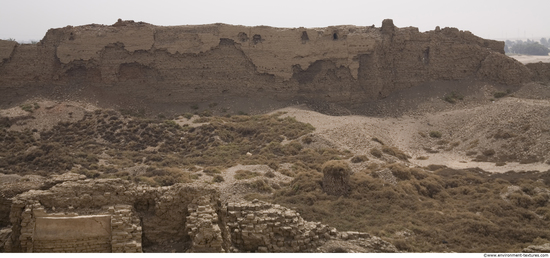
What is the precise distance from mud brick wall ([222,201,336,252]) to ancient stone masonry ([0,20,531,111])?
26.7 m

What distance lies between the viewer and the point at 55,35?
134 ft

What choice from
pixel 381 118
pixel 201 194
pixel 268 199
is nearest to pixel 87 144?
pixel 268 199

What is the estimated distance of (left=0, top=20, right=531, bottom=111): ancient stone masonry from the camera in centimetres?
4056

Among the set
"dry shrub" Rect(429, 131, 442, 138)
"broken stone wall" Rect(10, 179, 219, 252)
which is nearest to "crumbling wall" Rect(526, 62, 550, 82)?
"dry shrub" Rect(429, 131, 442, 138)

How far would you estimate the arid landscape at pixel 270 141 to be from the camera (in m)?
14.4

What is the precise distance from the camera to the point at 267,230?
14.4 metres

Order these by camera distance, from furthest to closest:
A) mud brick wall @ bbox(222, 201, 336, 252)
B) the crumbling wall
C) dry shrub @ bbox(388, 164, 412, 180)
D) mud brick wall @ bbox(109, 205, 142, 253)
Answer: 1. the crumbling wall
2. dry shrub @ bbox(388, 164, 412, 180)
3. mud brick wall @ bbox(222, 201, 336, 252)
4. mud brick wall @ bbox(109, 205, 142, 253)

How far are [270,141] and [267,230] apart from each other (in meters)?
19.6

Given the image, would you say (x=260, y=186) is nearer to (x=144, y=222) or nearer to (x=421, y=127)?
(x=144, y=222)

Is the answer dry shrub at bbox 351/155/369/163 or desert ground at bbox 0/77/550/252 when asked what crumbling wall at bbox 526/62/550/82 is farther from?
dry shrub at bbox 351/155/369/163

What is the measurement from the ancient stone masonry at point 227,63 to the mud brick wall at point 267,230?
26738mm

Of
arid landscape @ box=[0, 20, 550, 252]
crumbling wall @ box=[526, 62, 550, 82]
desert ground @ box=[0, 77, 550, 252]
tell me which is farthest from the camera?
crumbling wall @ box=[526, 62, 550, 82]

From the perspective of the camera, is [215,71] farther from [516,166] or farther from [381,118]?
[516,166]

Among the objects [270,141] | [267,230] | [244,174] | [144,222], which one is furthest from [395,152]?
[144,222]
